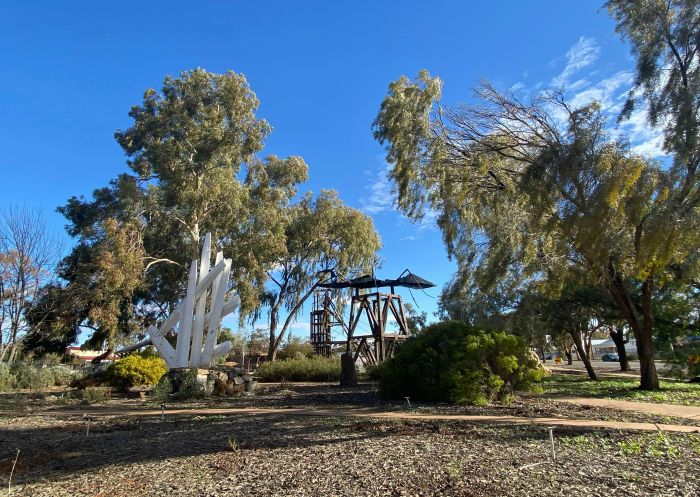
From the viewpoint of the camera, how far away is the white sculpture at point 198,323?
15.9 m

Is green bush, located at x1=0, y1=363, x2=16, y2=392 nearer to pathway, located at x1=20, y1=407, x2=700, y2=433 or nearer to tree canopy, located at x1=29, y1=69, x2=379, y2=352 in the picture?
tree canopy, located at x1=29, y1=69, x2=379, y2=352

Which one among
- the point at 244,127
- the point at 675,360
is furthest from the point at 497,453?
the point at 244,127

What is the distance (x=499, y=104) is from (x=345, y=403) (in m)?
8.80

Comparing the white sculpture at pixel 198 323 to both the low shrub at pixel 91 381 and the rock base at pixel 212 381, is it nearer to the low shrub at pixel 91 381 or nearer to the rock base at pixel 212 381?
the rock base at pixel 212 381

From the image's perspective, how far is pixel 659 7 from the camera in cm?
1166

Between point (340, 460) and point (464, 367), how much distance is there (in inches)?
232

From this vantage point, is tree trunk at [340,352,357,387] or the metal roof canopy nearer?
tree trunk at [340,352,357,387]

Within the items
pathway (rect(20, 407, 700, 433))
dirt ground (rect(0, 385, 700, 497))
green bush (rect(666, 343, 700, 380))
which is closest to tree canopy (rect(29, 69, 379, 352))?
pathway (rect(20, 407, 700, 433))

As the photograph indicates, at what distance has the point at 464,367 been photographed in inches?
434

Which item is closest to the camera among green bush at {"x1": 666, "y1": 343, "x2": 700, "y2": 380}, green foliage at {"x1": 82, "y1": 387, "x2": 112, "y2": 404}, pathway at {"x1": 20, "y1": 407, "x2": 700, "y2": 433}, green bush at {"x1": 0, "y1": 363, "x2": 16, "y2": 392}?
pathway at {"x1": 20, "y1": 407, "x2": 700, "y2": 433}

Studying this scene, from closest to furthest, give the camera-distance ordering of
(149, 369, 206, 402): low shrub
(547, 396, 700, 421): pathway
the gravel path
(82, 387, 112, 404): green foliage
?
the gravel path → (547, 396, 700, 421): pathway → (82, 387, 112, 404): green foliage → (149, 369, 206, 402): low shrub

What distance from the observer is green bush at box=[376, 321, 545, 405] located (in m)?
10.9

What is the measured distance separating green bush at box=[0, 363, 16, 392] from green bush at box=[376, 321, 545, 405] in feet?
44.0

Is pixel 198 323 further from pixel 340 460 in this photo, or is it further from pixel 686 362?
pixel 686 362
